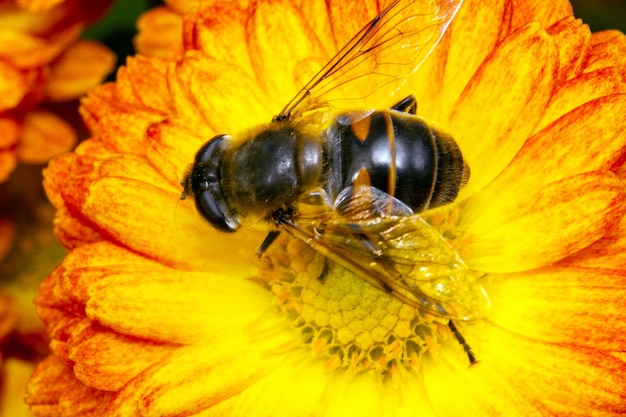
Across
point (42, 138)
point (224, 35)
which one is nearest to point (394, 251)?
point (224, 35)

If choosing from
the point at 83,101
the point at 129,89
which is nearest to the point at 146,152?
the point at 129,89

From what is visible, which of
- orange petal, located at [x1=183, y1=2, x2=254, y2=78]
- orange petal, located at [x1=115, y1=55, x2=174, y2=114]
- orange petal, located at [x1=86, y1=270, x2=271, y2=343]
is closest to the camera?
orange petal, located at [x1=86, y1=270, x2=271, y2=343]

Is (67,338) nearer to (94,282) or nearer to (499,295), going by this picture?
(94,282)

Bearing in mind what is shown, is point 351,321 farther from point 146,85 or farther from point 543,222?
point 146,85

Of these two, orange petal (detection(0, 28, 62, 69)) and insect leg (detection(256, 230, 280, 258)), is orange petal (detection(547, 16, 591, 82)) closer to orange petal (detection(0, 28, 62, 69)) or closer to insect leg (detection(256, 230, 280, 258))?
insect leg (detection(256, 230, 280, 258))

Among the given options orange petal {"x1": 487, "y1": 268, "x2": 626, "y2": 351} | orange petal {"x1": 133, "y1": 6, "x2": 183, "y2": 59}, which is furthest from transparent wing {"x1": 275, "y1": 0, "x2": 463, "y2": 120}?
orange petal {"x1": 133, "y1": 6, "x2": 183, "y2": 59}

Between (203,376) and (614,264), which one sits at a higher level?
(614,264)
